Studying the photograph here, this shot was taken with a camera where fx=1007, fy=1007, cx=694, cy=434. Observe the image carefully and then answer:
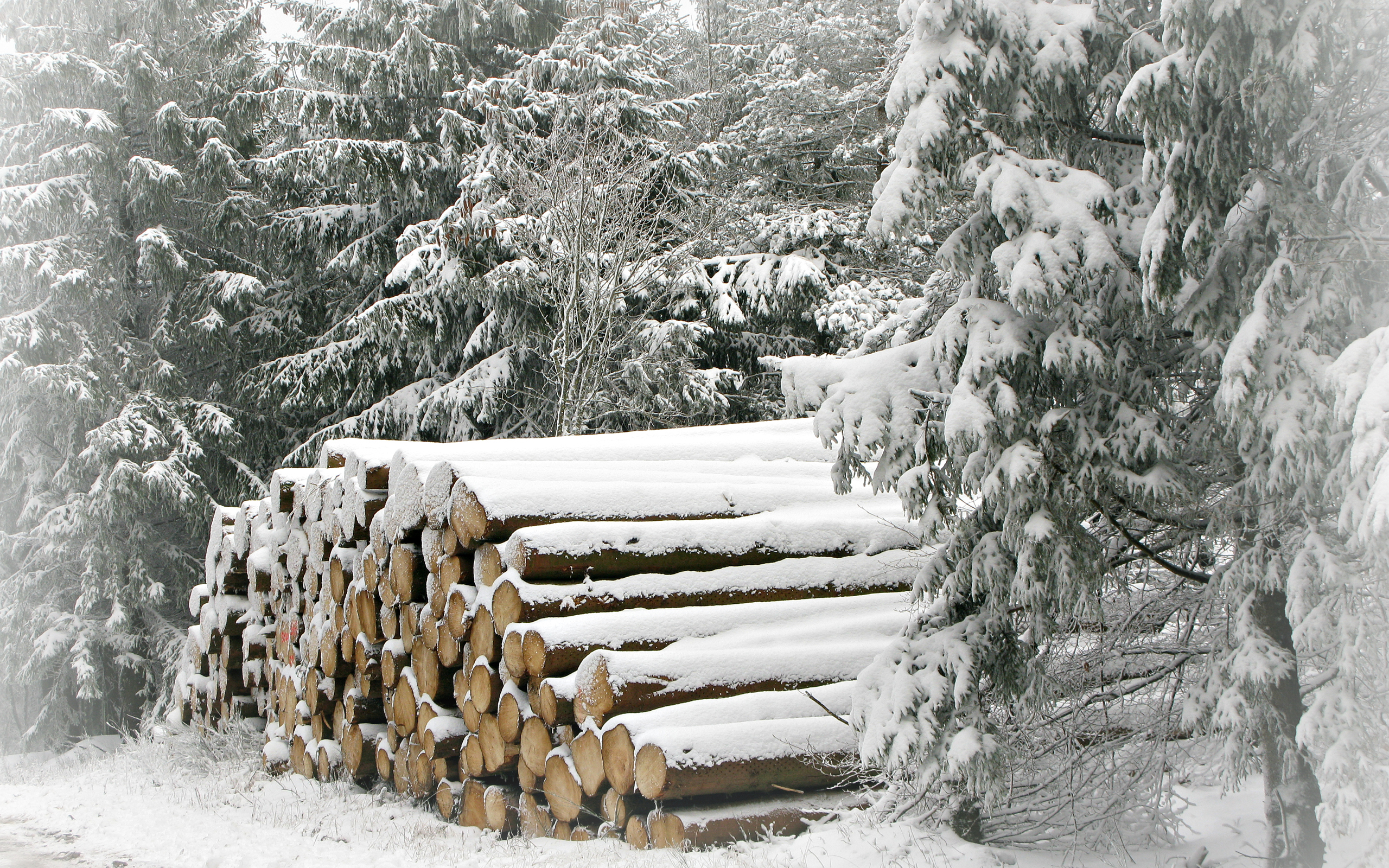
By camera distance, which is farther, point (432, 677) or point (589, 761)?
point (432, 677)

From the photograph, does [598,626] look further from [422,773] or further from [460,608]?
[422,773]

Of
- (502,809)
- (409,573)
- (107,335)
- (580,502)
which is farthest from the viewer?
(107,335)

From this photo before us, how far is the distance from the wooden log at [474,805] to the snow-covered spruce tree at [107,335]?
1134cm

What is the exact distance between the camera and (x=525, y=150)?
15281 mm

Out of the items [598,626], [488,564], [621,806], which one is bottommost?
[621,806]

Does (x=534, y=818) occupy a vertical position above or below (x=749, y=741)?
below

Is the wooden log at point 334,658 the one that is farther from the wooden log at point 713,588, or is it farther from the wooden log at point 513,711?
the wooden log at point 713,588

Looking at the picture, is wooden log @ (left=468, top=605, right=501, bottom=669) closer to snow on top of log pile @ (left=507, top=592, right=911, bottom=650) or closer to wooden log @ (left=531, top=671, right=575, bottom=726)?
snow on top of log pile @ (left=507, top=592, right=911, bottom=650)

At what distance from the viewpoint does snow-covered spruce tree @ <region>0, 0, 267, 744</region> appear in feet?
48.3

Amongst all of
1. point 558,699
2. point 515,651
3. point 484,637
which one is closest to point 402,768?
point 484,637

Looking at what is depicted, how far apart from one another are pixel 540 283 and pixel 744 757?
11191 millimetres

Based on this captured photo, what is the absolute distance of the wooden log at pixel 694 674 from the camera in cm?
459

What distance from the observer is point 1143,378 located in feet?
10.8

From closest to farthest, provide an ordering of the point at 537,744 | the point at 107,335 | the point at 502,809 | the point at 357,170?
the point at 537,744 < the point at 502,809 < the point at 107,335 < the point at 357,170
